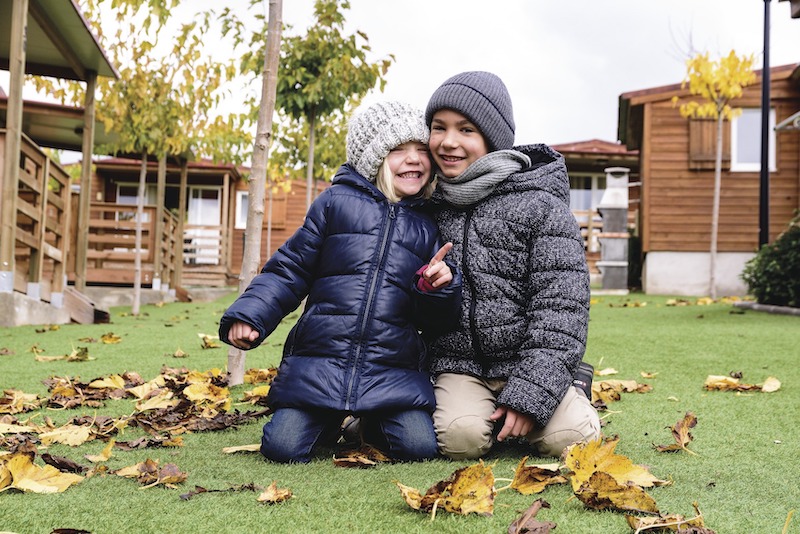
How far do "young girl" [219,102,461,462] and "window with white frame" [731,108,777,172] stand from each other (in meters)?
15.1

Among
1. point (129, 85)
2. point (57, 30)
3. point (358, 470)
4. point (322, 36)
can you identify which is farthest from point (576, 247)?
point (322, 36)

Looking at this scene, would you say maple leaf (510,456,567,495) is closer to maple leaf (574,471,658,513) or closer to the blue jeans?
maple leaf (574,471,658,513)

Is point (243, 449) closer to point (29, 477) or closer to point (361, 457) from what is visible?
point (361, 457)

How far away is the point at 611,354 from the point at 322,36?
8472mm

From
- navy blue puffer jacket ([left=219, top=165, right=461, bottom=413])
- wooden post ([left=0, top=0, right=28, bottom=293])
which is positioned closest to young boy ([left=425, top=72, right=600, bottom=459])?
navy blue puffer jacket ([left=219, top=165, right=461, bottom=413])

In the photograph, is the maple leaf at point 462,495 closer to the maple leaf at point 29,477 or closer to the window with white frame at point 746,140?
the maple leaf at point 29,477

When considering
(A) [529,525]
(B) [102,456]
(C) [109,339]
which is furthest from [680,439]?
(C) [109,339]

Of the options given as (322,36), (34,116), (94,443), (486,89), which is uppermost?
(322,36)

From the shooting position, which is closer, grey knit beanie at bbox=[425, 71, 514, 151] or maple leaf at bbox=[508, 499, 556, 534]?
A: maple leaf at bbox=[508, 499, 556, 534]

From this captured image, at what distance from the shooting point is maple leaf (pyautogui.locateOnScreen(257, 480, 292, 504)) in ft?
6.43

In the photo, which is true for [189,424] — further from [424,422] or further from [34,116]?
[34,116]

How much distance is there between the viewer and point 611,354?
551 cm

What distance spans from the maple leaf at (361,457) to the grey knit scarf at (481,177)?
959 mm

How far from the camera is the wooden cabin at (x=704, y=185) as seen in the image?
15945mm
